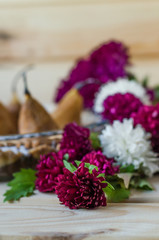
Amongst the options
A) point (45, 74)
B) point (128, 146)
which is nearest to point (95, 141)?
point (128, 146)

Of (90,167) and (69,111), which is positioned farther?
(69,111)

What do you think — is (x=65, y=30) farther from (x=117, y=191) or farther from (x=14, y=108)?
(x=117, y=191)

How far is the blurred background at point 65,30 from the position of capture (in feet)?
3.82

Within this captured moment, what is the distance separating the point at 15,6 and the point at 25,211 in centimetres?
94

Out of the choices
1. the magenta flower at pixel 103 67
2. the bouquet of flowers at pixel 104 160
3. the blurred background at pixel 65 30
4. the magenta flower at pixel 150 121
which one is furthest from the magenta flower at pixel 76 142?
the blurred background at pixel 65 30

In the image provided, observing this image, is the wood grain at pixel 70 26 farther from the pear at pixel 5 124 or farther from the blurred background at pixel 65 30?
the pear at pixel 5 124

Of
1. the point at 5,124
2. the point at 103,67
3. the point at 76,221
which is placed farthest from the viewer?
the point at 103,67

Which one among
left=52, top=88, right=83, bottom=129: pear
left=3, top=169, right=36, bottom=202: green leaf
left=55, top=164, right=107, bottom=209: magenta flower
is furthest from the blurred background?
left=55, top=164, right=107, bottom=209: magenta flower

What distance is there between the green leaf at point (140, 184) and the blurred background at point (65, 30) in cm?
75

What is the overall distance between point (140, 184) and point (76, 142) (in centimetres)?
10

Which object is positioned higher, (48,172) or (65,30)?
(65,30)

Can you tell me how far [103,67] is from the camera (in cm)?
81

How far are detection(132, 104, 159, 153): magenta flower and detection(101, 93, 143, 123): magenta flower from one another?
0.03m

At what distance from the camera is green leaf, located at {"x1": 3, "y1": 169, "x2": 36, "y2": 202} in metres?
0.42
